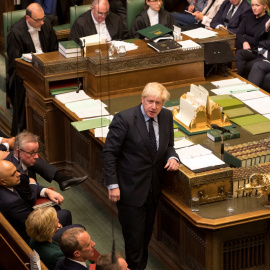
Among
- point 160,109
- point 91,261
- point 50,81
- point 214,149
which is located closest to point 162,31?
point 50,81

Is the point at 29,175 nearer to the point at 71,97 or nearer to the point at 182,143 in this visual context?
the point at 182,143

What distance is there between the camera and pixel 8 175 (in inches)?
220

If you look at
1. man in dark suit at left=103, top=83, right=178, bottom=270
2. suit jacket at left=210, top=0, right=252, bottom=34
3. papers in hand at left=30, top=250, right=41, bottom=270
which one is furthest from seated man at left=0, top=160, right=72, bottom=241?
suit jacket at left=210, top=0, right=252, bottom=34

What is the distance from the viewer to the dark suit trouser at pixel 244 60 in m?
9.07

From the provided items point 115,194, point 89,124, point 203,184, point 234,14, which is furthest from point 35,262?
point 234,14

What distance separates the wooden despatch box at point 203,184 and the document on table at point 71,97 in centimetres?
187

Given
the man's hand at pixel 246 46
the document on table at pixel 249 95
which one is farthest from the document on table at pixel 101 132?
the man's hand at pixel 246 46

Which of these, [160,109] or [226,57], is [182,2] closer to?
[226,57]

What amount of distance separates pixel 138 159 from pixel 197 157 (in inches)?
22.0

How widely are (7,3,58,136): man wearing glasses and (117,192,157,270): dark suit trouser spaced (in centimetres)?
276

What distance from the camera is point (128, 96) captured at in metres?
7.59

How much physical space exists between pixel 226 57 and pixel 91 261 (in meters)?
3.09

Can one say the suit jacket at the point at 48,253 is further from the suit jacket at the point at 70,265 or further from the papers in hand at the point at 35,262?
the papers in hand at the point at 35,262

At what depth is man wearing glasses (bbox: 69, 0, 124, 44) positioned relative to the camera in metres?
8.57
